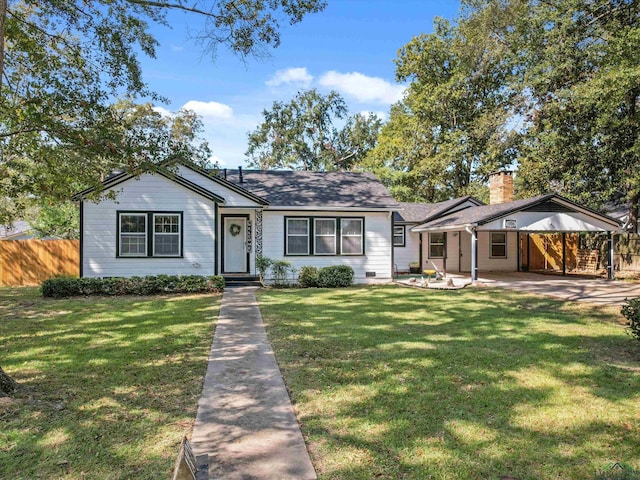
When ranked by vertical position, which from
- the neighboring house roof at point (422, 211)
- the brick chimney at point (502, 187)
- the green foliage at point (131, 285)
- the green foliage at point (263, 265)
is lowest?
the green foliage at point (131, 285)

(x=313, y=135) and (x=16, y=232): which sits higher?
(x=313, y=135)

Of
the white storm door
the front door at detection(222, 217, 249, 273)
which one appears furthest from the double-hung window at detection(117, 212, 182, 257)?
the white storm door

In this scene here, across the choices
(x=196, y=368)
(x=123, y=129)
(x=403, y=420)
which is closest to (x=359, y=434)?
(x=403, y=420)

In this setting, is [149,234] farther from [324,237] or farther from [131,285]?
[324,237]

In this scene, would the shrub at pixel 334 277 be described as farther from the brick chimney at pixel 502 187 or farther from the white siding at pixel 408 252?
the brick chimney at pixel 502 187

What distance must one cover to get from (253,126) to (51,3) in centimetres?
3213

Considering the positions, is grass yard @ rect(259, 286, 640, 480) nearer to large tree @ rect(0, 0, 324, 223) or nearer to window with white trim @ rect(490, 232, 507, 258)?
large tree @ rect(0, 0, 324, 223)

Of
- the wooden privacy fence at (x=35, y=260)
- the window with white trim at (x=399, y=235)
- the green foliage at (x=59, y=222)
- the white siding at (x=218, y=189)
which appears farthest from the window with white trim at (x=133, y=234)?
the window with white trim at (x=399, y=235)

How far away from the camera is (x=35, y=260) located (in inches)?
661

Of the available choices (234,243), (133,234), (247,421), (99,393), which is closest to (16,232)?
(133,234)

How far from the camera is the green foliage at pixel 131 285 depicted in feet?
41.1

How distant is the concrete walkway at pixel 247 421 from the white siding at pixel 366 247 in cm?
940

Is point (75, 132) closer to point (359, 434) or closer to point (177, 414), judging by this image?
point (177, 414)

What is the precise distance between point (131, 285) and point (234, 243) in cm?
430
